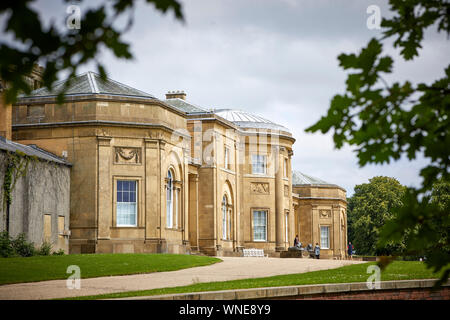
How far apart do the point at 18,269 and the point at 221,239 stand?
26.5 metres

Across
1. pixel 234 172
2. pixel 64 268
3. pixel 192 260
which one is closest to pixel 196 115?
pixel 234 172

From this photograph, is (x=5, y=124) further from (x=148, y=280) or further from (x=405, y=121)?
(x=405, y=121)

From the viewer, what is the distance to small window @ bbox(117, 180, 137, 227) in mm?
35781

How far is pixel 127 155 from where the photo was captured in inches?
1426

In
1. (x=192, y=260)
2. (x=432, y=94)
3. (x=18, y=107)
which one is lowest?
(x=192, y=260)

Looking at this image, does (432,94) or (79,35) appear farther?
(432,94)

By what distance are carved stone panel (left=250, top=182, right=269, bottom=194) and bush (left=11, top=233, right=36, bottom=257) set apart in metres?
27.1

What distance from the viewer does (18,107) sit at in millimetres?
36688

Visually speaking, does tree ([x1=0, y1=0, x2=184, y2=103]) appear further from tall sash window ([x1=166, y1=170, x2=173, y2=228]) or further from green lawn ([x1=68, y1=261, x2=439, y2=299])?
tall sash window ([x1=166, y1=170, x2=173, y2=228])

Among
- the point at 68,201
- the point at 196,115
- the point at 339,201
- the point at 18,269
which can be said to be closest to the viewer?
the point at 18,269

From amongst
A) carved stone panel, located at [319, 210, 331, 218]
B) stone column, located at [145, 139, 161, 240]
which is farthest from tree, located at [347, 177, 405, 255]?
stone column, located at [145, 139, 161, 240]

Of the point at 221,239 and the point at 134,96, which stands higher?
the point at 134,96

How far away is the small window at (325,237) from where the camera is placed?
230 ft

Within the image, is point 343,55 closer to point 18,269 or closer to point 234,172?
point 18,269
